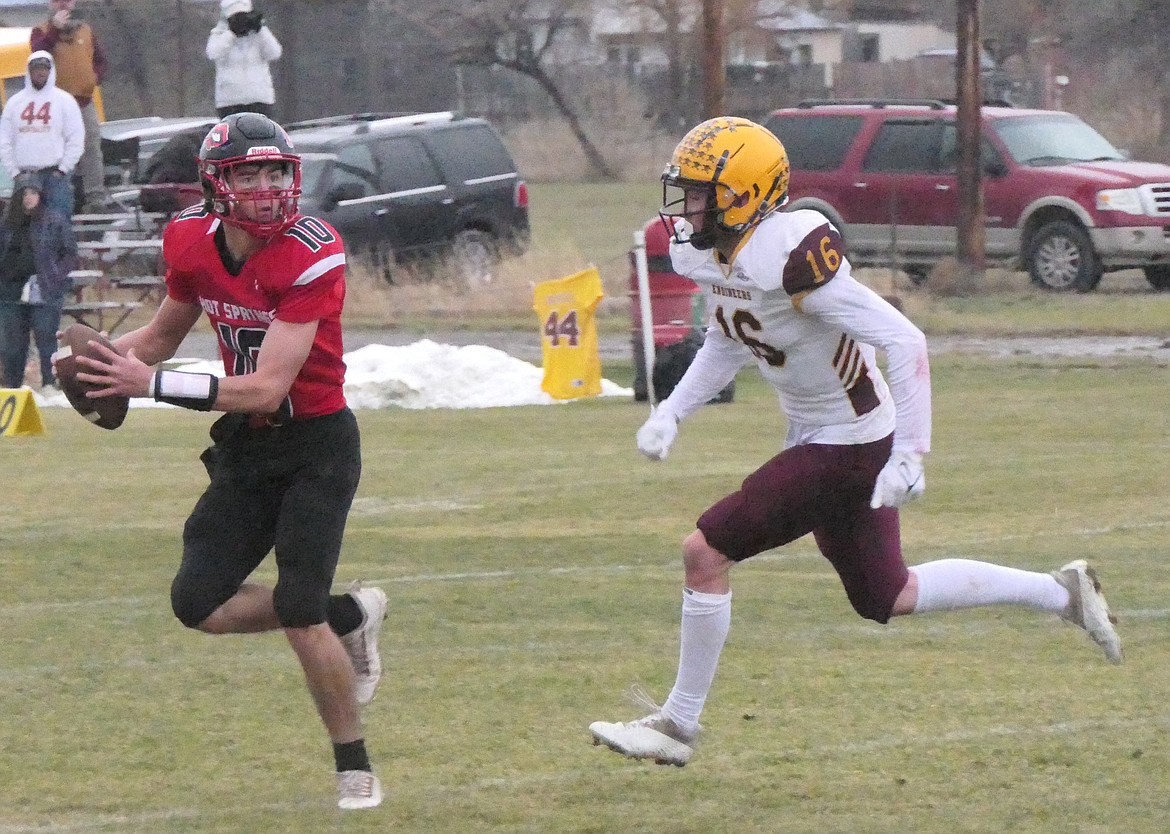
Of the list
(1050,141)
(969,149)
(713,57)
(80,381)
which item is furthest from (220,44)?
(80,381)

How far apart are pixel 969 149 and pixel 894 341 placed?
14.8 meters

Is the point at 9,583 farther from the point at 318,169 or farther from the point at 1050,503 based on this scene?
the point at 318,169

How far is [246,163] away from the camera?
487cm

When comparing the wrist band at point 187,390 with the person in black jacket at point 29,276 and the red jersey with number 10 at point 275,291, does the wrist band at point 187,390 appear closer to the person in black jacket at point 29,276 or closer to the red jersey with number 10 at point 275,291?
the red jersey with number 10 at point 275,291

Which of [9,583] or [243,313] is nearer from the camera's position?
[243,313]

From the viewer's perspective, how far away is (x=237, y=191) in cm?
482

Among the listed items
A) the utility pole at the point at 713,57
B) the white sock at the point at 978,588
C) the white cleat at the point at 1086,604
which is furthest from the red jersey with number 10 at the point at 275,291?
the utility pole at the point at 713,57

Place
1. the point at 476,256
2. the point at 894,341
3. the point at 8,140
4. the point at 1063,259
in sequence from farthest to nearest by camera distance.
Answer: the point at 476,256, the point at 1063,259, the point at 8,140, the point at 894,341

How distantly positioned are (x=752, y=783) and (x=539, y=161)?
117 feet

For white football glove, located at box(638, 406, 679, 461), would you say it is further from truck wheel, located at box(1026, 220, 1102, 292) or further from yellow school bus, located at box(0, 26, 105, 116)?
truck wheel, located at box(1026, 220, 1102, 292)

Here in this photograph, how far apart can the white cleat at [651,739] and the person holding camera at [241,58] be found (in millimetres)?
12788

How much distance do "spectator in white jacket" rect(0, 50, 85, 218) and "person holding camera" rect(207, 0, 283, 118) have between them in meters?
2.77

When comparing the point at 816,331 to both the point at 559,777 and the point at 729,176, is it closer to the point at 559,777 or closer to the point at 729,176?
the point at 729,176

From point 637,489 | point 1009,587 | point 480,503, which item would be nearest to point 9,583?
point 480,503
